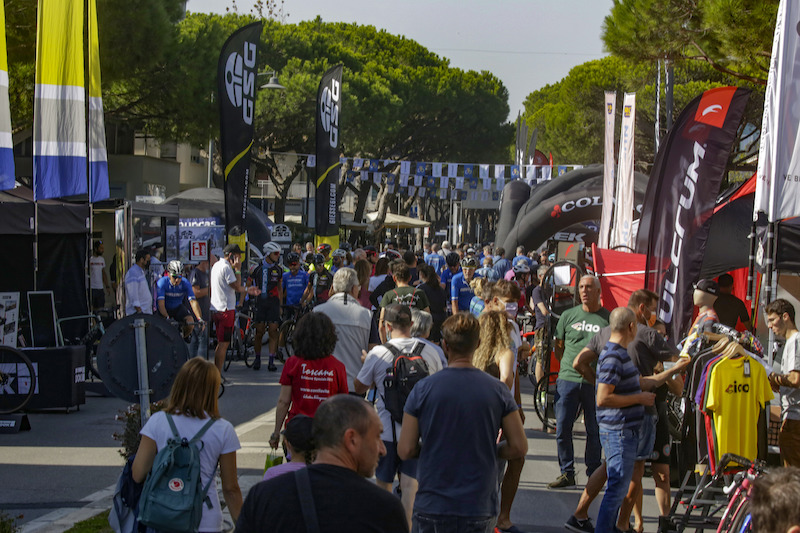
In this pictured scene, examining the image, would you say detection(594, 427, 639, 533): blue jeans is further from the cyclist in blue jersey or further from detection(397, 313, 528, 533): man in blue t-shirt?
the cyclist in blue jersey

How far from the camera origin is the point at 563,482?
7500mm

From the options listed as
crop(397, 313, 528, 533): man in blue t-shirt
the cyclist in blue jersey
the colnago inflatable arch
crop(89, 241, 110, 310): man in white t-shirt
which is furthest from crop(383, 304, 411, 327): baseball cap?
the colnago inflatable arch

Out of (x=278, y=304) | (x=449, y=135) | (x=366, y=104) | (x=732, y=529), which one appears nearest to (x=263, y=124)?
(x=366, y=104)

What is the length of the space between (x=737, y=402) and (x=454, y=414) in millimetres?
2770

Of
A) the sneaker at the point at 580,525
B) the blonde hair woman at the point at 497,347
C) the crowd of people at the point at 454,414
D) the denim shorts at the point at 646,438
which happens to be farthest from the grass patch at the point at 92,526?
the denim shorts at the point at 646,438

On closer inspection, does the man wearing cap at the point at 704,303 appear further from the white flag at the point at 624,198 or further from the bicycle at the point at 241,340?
the bicycle at the point at 241,340

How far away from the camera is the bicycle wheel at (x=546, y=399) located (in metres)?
9.66

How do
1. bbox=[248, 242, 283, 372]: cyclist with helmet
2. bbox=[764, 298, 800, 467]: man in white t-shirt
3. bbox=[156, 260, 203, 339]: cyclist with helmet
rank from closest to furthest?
bbox=[764, 298, 800, 467]: man in white t-shirt
bbox=[156, 260, 203, 339]: cyclist with helmet
bbox=[248, 242, 283, 372]: cyclist with helmet

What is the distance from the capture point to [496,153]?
197 ft

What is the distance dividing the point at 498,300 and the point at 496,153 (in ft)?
174

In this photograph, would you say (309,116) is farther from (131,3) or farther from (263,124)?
(131,3)

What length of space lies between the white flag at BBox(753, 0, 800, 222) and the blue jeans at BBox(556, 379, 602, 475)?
6.59 feet

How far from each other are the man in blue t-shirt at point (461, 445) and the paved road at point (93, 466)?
2.44 meters

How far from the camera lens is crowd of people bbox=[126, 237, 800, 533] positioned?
2.76m
